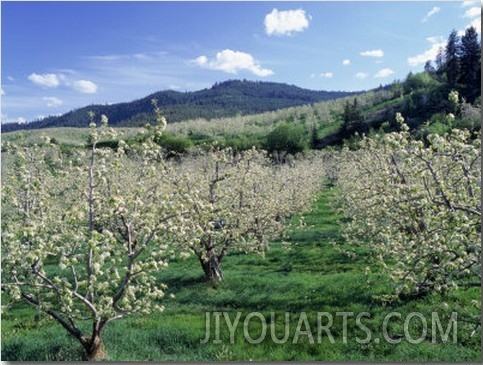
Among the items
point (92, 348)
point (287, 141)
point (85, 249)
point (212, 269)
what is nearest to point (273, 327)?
point (92, 348)

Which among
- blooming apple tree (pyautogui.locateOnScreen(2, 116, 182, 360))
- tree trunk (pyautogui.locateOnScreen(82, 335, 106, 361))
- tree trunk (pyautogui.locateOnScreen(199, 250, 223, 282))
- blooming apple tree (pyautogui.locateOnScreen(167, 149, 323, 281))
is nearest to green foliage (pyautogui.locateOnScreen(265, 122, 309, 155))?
blooming apple tree (pyautogui.locateOnScreen(167, 149, 323, 281))

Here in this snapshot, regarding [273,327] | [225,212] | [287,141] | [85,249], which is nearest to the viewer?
[85,249]

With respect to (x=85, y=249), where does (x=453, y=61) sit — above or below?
above

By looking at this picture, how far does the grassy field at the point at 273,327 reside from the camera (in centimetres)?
1103

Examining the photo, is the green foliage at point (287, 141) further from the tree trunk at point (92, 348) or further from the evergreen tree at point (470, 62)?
the tree trunk at point (92, 348)

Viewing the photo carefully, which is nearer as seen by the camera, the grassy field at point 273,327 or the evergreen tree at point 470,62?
the grassy field at point 273,327

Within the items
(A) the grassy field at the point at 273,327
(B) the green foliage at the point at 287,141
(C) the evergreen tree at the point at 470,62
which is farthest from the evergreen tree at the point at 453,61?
(A) the grassy field at the point at 273,327

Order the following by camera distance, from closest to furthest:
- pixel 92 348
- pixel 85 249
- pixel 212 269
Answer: pixel 85 249, pixel 92 348, pixel 212 269

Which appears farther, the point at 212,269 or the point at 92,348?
the point at 212,269

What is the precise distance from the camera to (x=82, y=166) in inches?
433

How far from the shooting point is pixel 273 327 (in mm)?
12688

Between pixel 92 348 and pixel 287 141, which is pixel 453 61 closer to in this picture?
pixel 287 141

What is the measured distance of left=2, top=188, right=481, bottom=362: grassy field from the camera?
36.2ft

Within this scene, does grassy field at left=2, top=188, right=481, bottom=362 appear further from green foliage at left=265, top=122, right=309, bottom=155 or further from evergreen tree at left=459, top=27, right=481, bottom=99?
evergreen tree at left=459, top=27, right=481, bottom=99
